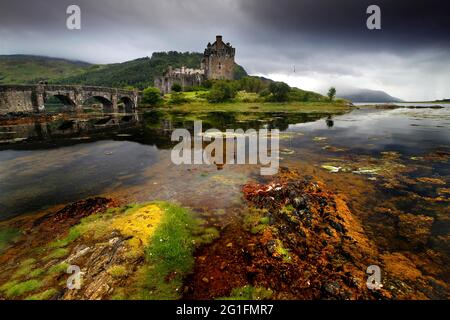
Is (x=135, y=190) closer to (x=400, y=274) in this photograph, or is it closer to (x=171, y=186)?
(x=171, y=186)

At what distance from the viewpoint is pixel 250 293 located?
29.7ft

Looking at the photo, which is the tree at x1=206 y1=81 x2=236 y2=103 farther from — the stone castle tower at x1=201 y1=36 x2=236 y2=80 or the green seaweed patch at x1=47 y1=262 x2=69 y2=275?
the green seaweed patch at x1=47 y1=262 x2=69 y2=275

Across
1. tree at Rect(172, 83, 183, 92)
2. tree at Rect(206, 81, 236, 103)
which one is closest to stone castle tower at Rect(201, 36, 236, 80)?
tree at Rect(172, 83, 183, 92)

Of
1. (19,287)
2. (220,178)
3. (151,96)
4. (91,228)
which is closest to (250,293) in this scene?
(19,287)

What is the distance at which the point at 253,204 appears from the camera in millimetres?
16234

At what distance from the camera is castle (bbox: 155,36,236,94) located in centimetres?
16062

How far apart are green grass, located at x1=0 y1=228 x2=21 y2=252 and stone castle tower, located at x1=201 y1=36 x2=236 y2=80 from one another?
166 m

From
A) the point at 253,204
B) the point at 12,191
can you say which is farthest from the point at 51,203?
the point at 253,204

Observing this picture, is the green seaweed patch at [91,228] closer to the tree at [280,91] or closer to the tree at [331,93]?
the tree at [280,91]

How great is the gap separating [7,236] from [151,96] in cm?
12357

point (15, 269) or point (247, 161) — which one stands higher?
point (247, 161)

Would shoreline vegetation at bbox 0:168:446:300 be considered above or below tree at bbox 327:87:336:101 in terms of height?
below

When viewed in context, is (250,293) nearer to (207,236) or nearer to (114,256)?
(207,236)
